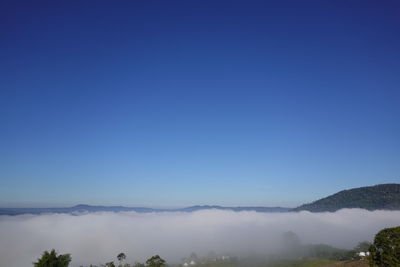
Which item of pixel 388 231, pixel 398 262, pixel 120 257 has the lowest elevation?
pixel 120 257

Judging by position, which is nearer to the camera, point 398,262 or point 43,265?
point 398,262

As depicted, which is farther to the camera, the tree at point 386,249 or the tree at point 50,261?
the tree at point 50,261

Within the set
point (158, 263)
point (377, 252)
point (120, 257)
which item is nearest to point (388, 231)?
point (377, 252)

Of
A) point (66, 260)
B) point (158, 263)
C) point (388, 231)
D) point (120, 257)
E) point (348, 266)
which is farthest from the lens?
point (120, 257)

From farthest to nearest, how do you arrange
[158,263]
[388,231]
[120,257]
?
[120,257]
[158,263]
[388,231]

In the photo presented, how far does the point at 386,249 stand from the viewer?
86.7 meters

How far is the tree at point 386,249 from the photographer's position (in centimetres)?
8325

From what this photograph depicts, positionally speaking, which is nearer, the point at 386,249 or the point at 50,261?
the point at 386,249

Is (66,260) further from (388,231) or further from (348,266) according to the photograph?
(348,266)

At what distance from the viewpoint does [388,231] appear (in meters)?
89.0

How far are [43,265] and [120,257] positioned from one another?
11298 centimetres

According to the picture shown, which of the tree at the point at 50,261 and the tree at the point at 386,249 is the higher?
the tree at the point at 386,249

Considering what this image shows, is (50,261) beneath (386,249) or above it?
beneath

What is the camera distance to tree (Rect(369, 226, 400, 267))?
3278 inches
